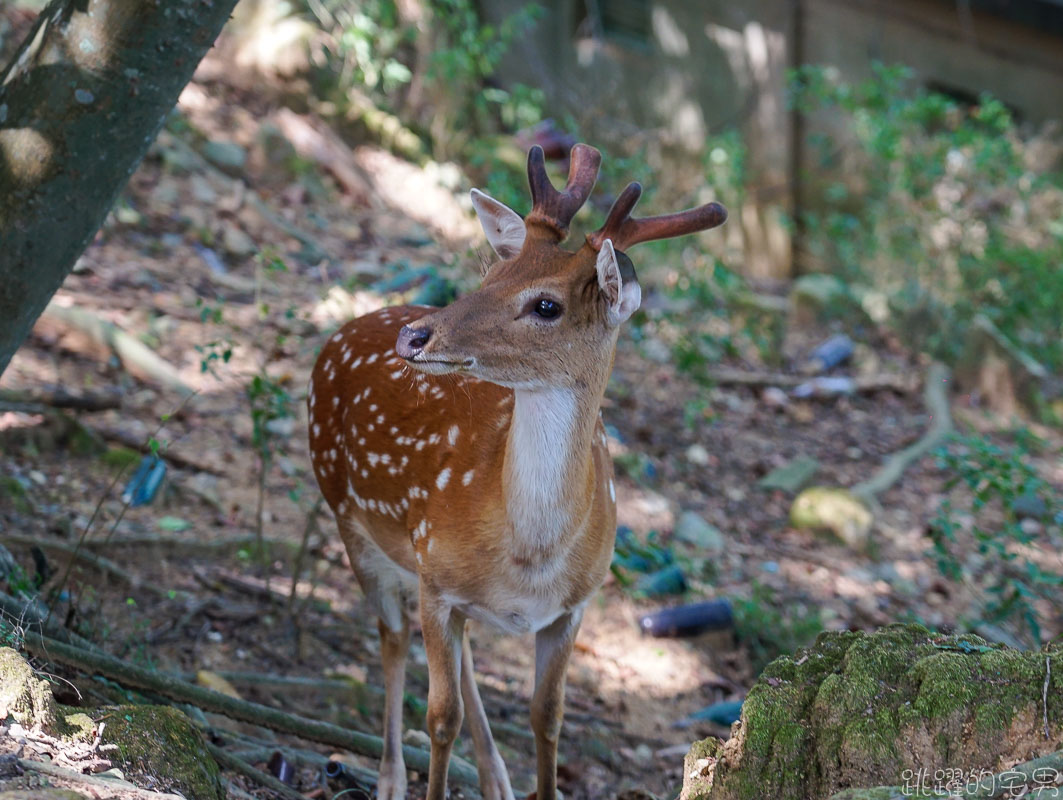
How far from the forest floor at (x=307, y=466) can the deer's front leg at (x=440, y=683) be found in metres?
0.55

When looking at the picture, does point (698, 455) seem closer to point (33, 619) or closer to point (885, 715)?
point (885, 715)

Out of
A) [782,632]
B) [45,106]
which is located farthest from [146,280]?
[782,632]

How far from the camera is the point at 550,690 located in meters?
3.80

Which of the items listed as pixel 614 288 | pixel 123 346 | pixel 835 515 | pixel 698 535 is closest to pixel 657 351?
pixel 835 515

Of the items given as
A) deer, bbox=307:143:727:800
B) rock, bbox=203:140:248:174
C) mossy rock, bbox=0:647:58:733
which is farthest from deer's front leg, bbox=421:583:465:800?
rock, bbox=203:140:248:174

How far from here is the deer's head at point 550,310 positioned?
3176 mm

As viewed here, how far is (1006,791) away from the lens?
246 centimetres

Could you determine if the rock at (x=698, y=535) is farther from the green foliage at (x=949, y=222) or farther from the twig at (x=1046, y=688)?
the green foliage at (x=949, y=222)

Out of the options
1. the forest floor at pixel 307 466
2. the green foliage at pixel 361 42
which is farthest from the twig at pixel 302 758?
the green foliage at pixel 361 42

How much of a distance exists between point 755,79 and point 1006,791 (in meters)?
11.5

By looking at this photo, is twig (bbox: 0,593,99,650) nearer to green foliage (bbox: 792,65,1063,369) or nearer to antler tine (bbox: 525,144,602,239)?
antler tine (bbox: 525,144,602,239)

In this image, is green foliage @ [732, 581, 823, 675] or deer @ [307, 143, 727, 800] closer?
deer @ [307, 143, 727, 800]

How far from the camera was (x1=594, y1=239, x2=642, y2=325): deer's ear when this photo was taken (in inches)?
124

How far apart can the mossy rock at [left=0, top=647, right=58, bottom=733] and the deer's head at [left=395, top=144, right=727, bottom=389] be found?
1.25 m
